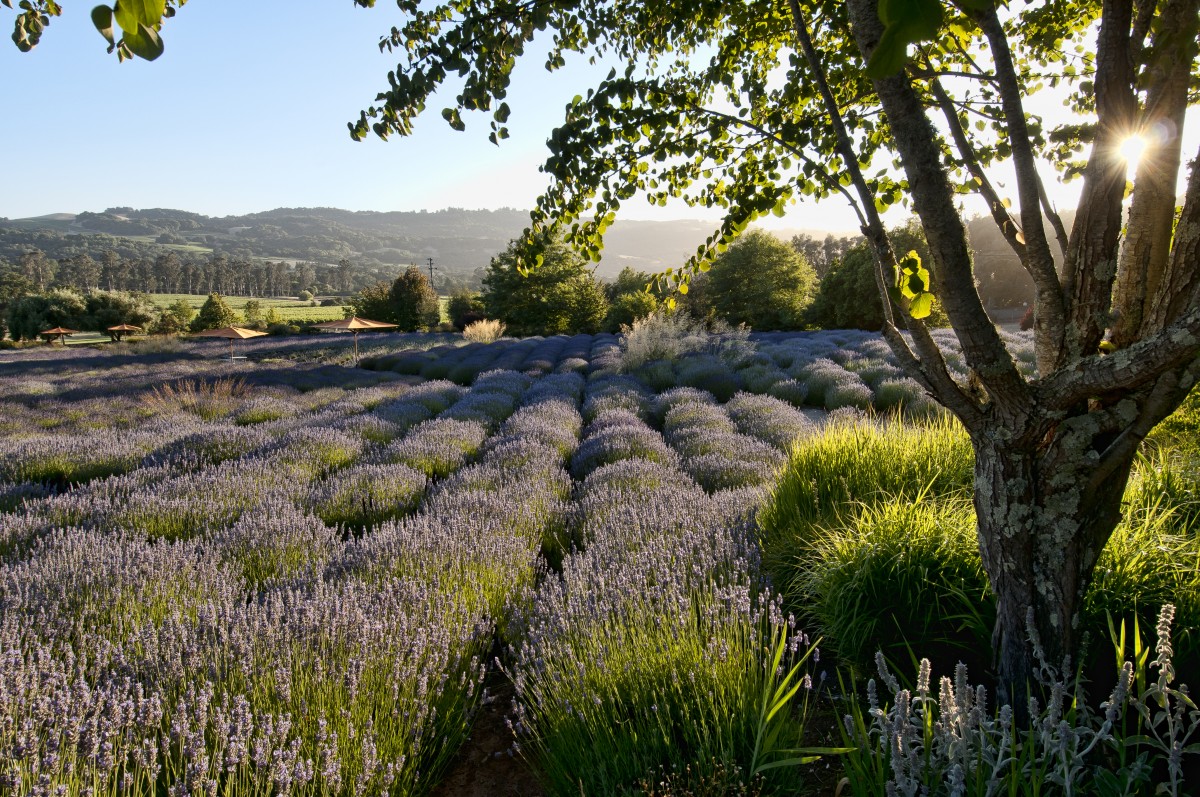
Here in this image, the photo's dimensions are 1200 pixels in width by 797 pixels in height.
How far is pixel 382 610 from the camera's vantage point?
2611mm

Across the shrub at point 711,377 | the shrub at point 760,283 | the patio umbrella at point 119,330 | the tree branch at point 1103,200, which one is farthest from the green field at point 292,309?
the tree branch at point 1103,200

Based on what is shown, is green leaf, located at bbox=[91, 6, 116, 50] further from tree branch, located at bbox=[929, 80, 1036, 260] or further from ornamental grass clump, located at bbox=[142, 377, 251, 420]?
ornamental grass clump, located at bbox=[142, 377, 251, 420]

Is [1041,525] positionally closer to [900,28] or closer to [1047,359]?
[1047,359]

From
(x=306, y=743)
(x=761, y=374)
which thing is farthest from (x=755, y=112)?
(x=761, y=374)

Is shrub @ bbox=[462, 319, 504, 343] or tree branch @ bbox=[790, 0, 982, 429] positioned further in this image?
shrub @ bbox=[462, 319, 504, 343]

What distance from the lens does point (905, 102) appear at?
1.54 meters

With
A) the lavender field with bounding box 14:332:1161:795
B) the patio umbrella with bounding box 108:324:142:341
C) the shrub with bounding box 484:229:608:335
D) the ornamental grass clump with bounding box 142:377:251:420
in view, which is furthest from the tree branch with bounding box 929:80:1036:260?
the patio umbrella with bounding box 108:324:142:341

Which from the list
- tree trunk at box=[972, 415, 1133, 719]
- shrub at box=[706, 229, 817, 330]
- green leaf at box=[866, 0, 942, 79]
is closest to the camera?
green leaf at box=[866, 0, 942, 79]

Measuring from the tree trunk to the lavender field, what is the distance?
2.19 feet

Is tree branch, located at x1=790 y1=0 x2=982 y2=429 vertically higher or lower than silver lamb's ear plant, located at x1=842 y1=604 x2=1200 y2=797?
higher

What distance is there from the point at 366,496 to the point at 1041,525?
4.47 metres

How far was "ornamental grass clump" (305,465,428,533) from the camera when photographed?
4617 mm

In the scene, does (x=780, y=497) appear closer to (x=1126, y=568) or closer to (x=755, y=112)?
(x=1126, y=568)

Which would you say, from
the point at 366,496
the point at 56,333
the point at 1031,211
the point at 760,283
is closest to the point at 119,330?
the point at 56,333
